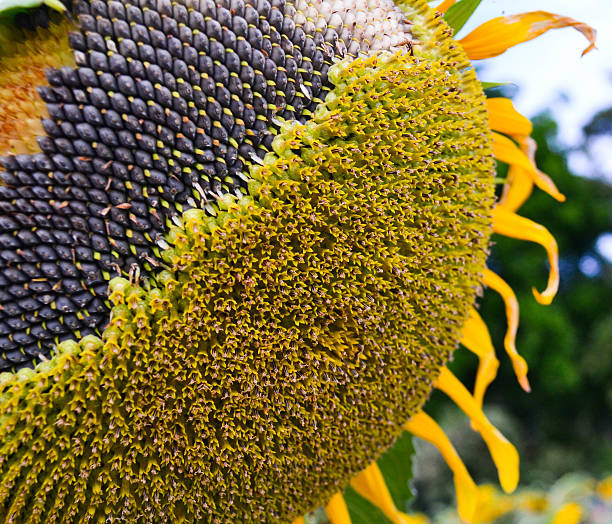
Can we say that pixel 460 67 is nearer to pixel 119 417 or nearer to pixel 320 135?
pixel 320 135

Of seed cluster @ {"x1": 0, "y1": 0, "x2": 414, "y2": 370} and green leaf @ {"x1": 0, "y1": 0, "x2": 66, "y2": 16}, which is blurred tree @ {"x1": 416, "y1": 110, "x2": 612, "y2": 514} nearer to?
seed cluster @ {"x1": 0, "y1": 0, "x2": 414, "y2": 370}

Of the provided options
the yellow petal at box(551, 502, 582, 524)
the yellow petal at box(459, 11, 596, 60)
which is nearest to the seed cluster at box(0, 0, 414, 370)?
the yellow petal at box(459, 11, 596, 60)

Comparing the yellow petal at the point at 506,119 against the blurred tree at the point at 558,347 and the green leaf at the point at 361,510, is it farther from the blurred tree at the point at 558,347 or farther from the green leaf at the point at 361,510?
the blurred tree at the point at 558,347

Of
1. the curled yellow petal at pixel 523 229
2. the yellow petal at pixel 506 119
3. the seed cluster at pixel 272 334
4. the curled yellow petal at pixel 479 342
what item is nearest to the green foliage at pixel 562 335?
the curled yellow petal at pixel 479 342

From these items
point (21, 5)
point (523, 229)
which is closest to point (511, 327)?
point (523, 229)

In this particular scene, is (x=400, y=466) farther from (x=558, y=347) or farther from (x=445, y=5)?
(x=558, y=347)

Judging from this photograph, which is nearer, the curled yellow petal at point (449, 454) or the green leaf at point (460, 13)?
the green leaf at point (460, 13)
